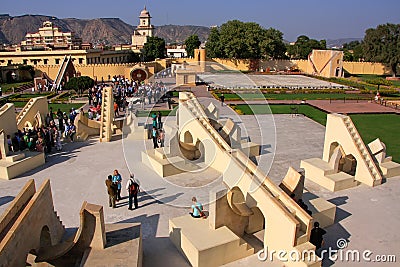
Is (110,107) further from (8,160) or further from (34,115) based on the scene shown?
(8,160)

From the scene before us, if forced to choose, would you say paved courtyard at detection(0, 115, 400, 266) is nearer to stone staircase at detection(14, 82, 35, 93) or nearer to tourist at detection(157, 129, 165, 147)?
tourist at detection(157, 129, 165, 147)

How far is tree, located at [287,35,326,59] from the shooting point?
7244 centimetres

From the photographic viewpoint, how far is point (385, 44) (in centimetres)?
4888

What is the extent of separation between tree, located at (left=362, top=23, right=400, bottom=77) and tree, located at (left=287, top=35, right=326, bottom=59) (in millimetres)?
21498

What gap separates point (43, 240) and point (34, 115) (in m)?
10.2

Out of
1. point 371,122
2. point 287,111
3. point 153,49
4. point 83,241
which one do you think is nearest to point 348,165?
point 371,122

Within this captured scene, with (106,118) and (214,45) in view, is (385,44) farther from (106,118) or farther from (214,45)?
(106,118)

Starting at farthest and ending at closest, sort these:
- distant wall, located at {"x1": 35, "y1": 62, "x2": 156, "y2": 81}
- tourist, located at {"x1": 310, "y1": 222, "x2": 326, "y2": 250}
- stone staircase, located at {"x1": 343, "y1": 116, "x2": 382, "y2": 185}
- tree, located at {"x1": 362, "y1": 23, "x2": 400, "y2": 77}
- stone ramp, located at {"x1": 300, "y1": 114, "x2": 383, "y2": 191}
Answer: tree, located at {"x1": 362, "y1": 23, "x2": 400, "y2": 77} < distant wall, located at {"x1": 35, "y1": 62, "x2": 156, "y2": 81} < stone staircase, located at {"x1": 343, "y1": 116, "x2": 382, "y2": 185} < stone ramp, located at {"x1": 300, "y1": 114, "x2": 383, "y2": 191} < tourist, located at {"x1": 310, "y1": 222, "x2": 326, "y2": 250}

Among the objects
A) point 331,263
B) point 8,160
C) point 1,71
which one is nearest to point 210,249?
point 331,263

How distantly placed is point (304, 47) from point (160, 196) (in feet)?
228

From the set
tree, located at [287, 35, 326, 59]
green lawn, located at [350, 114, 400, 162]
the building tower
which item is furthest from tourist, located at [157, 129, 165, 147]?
the building tower

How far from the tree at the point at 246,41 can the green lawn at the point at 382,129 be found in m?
32.4

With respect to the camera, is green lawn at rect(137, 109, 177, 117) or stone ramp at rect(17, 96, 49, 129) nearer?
stone ramp at rect(17, 96, 49, 129)

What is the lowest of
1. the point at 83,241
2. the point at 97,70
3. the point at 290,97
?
the point at 83,241
